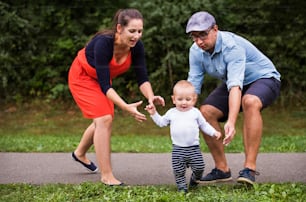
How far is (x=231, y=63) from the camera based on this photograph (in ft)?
13.9

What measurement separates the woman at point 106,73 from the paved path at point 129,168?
1.49ft

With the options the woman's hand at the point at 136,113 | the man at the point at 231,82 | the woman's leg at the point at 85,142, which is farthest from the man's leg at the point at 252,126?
the woman's leg at the point at 85,142

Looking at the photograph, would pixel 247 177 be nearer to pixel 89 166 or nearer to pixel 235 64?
pixel 235 64

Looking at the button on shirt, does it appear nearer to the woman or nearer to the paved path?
the woman

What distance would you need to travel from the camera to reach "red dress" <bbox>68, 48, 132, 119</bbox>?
4590 millimetres

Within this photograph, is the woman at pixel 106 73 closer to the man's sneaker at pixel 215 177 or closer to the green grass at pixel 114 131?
the man's sneaker at pixel 215 177

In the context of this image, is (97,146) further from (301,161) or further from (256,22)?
(256,22)

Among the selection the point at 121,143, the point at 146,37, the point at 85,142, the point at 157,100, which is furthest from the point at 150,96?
the point at 146,37

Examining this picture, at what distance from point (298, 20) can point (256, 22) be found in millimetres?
788

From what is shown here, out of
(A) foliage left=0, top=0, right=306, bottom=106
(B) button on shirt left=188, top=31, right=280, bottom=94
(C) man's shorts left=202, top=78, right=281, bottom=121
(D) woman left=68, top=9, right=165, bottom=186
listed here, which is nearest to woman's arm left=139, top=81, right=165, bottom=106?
(D) woman left=68, top=9, right=165, bottom=186

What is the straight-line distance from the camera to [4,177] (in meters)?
5.03

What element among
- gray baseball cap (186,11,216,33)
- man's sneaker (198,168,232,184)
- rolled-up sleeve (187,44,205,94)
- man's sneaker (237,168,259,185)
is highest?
gray baseball cap (186,11,216,33)

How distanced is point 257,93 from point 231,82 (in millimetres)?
251

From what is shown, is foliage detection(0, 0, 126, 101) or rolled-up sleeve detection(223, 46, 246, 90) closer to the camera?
rolled-up sleeve detection(223, 46, 246, 90)
